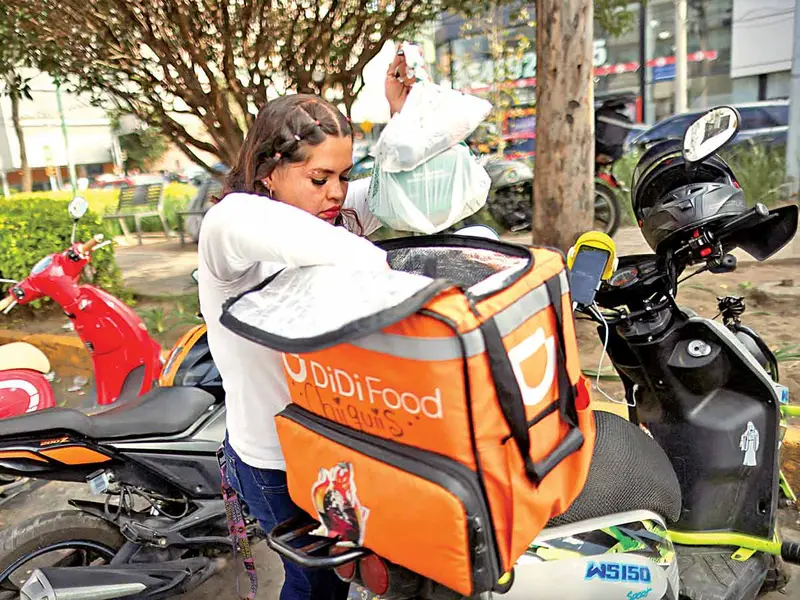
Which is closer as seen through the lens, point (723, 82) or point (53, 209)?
point (53, 209)

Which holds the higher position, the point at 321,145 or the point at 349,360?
the point at 321,145

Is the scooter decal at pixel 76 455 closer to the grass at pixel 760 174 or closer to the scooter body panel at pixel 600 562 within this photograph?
the scooter body panel at pixel 600 562

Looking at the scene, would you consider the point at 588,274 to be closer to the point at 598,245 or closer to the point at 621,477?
the point at 598,245

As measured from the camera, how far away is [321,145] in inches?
55.4

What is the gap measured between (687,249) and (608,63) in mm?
23134

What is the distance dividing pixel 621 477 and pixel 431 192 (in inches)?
29.7

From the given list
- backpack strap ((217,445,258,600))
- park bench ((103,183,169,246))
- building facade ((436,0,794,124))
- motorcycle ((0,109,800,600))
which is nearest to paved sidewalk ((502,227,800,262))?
motorcycle ((0,109,800,600))

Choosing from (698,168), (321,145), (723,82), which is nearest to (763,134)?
(698,168)

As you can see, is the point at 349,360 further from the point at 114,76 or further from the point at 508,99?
the point at 508,99

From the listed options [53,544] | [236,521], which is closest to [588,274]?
[236,521]

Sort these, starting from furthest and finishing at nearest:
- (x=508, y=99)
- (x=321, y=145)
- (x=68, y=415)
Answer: (x=508, y=99) < (x=68, y=415) < (x=321, y=145)

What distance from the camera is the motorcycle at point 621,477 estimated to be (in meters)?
1.50

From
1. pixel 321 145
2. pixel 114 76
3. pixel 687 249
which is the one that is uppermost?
pixel 114 76

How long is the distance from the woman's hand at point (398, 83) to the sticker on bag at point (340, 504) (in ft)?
3.04
